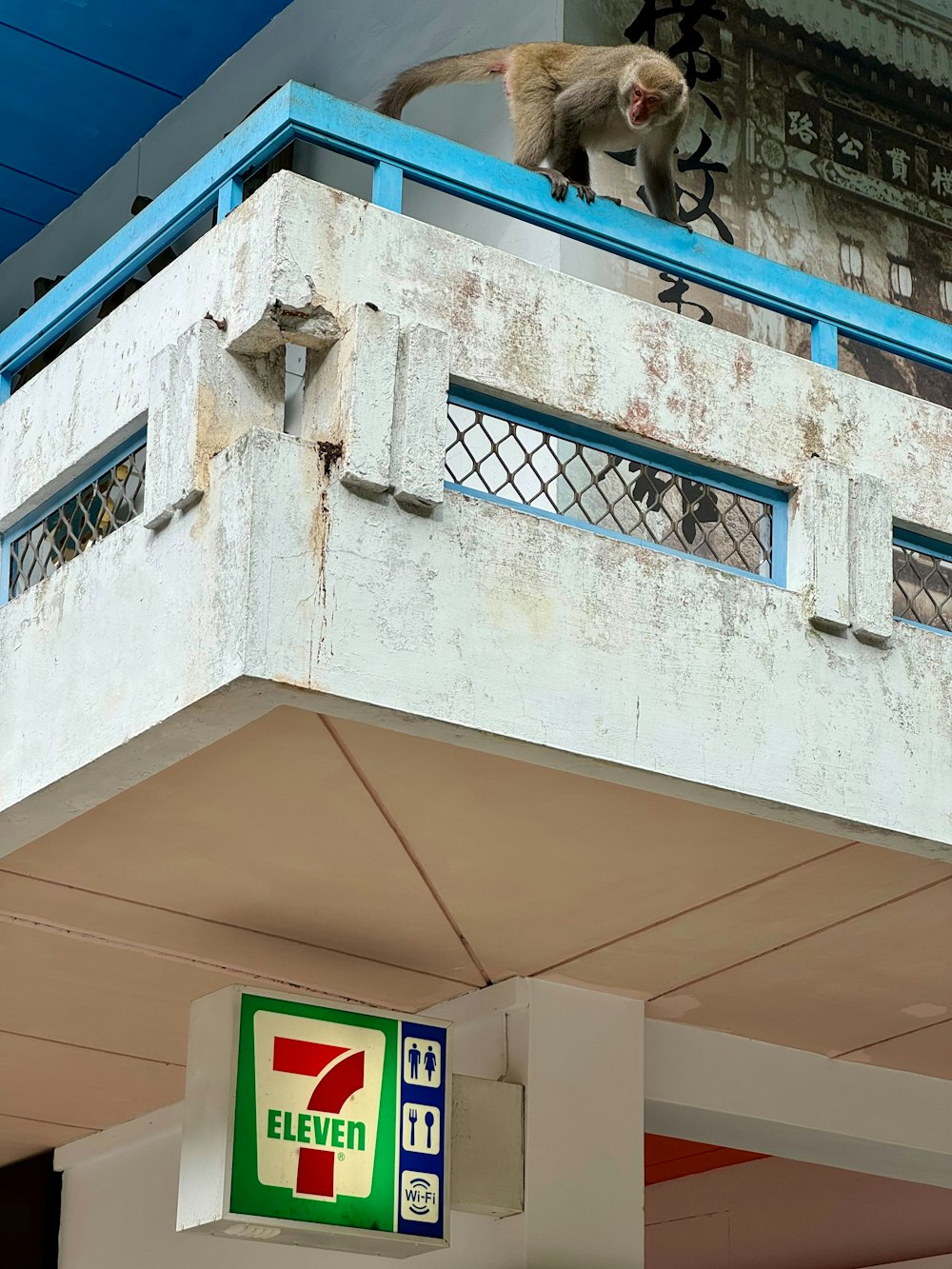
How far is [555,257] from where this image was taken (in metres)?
6.95

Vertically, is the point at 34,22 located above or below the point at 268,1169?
above

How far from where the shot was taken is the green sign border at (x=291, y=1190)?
18.4ft

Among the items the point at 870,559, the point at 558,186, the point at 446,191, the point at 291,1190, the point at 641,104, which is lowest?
the point at 291,1190

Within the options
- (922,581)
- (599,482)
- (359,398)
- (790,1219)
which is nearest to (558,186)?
(599,482)

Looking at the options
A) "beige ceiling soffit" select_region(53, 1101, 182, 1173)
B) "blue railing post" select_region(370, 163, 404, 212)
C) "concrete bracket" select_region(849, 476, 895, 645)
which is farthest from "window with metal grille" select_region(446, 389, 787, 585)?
"beige ceiling soffit" select_region(53, 1101, 182, 1173)

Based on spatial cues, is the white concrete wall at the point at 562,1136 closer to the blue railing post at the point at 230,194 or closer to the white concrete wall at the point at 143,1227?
the white concrete wall at the point at 143,1227

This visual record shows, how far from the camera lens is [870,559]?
18.0 ft

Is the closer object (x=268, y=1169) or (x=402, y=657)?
(x=402, y=657)

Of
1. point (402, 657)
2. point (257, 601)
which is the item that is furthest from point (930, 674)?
point (257, 601)

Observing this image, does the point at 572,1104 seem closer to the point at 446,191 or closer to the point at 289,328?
the point at 289,328

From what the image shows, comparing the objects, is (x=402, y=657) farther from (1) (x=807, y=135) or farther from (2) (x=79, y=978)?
(1) (x=807, y=135)

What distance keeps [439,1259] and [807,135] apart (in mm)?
5027

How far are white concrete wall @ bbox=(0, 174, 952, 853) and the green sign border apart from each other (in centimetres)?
100

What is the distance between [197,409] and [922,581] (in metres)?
2.32
